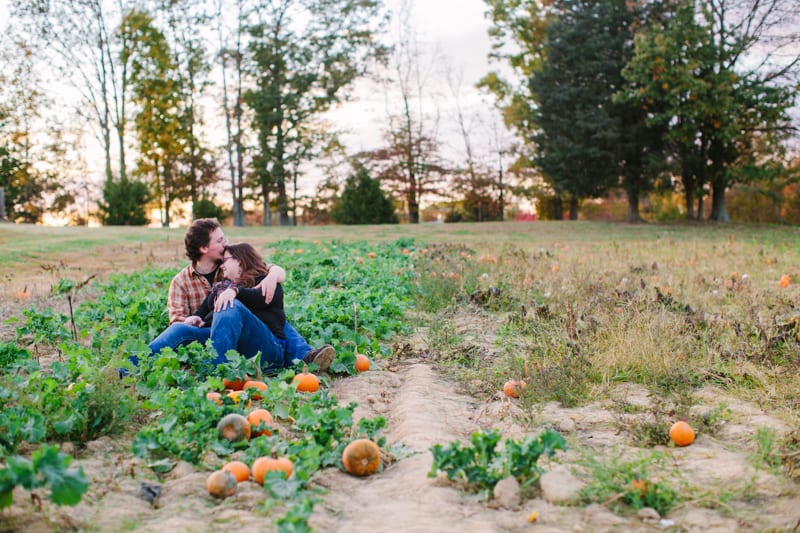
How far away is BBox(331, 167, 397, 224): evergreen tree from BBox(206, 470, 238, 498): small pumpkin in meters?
29.3

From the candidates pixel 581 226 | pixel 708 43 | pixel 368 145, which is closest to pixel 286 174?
pixel 368 145

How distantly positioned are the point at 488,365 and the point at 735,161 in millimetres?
24323

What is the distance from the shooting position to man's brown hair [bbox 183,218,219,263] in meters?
4.99

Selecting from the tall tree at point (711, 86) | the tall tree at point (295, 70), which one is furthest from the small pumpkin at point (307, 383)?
the tall tree at point (295, 70)

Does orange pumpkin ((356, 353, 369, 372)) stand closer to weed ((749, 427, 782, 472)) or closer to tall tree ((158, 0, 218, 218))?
weed ((749, 427, 782, 472))

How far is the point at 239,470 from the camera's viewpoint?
279 centimetres

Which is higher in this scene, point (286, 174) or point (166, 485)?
point (286, 174)

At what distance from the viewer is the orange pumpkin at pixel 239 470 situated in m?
2.78

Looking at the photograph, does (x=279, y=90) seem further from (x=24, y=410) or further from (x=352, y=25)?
(x=24, y=410)

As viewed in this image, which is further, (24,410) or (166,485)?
(24,410)

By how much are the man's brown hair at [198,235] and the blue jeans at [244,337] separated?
0.71 m

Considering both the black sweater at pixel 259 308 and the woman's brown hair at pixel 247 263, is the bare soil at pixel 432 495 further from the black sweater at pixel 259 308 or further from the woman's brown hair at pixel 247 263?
the woman's brown hair at pixel 247 263

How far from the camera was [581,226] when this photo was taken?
86.1ft

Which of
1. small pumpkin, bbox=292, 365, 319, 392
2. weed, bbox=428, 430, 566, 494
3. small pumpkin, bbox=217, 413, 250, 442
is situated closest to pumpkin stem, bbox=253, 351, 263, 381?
small pumpkin, bbox=292, 365, 319, 392
